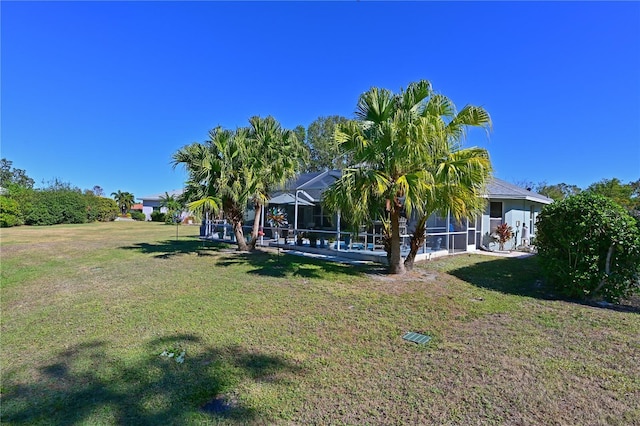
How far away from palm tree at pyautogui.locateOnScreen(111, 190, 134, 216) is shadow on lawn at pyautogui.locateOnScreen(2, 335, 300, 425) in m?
62.6

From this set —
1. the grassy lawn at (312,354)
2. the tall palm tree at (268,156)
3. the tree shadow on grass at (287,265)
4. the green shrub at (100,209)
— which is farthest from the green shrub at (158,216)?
the grassy lawn at (312,354)

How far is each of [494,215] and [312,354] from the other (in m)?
14.3

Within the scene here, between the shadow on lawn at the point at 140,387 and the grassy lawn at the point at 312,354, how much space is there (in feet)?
0.06

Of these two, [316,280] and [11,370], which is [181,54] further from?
[11,370]

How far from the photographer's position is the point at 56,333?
5.04 meters

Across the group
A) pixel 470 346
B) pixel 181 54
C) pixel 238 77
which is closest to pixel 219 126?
pixel 181 54

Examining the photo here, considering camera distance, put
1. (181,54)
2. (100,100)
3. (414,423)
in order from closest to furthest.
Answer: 1. (414,423)
2. (181,54)
3. (100,100)

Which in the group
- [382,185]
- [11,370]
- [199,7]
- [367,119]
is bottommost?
[11,370]

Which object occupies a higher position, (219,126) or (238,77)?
(238,77)

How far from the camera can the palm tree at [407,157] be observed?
753 cm

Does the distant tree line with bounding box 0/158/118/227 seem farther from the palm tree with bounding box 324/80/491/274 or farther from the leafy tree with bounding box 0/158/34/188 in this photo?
the palm tree with bounding box 324/80/491/274

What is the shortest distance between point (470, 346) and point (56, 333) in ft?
21.2

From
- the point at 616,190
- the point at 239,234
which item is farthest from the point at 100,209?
the point at 616,190

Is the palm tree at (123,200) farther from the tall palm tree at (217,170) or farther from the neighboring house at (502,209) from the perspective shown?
the neighboring house at (502,209)
